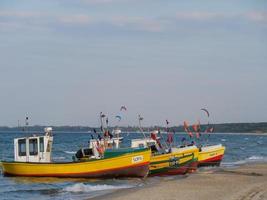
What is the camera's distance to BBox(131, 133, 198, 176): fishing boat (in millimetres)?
31953

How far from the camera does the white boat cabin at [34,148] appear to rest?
32219mm

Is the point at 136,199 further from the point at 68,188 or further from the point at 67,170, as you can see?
the point at 67,170

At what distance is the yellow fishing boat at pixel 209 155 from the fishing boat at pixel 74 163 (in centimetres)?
881

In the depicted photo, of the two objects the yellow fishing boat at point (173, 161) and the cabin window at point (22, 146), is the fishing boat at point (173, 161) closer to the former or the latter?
the yellow fishing boat at point (173, 161)

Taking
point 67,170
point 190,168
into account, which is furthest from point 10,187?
point 190,168

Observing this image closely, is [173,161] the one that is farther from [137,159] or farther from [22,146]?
[22,146]

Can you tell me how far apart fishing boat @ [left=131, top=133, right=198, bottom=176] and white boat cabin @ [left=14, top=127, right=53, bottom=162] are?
5.74 m

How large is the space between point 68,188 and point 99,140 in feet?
25.7

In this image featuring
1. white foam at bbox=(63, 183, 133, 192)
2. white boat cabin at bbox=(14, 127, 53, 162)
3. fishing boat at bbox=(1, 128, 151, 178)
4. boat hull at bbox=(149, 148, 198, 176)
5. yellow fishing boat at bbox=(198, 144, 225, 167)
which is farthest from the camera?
yellow fishing boat at bbox=(198, 144, 225, 167)

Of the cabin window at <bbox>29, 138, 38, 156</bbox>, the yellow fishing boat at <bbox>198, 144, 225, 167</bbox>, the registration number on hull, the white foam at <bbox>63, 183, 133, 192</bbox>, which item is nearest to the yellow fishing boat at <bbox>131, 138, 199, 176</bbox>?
the registration number on hull

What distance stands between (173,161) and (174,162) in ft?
0.42

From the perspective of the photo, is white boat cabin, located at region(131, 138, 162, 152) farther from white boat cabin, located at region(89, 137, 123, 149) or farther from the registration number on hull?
the registration number on hull

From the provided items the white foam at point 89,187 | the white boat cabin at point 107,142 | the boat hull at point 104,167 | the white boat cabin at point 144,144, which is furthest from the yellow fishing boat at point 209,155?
the white foam at point 89,187

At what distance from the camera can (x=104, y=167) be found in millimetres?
29594
